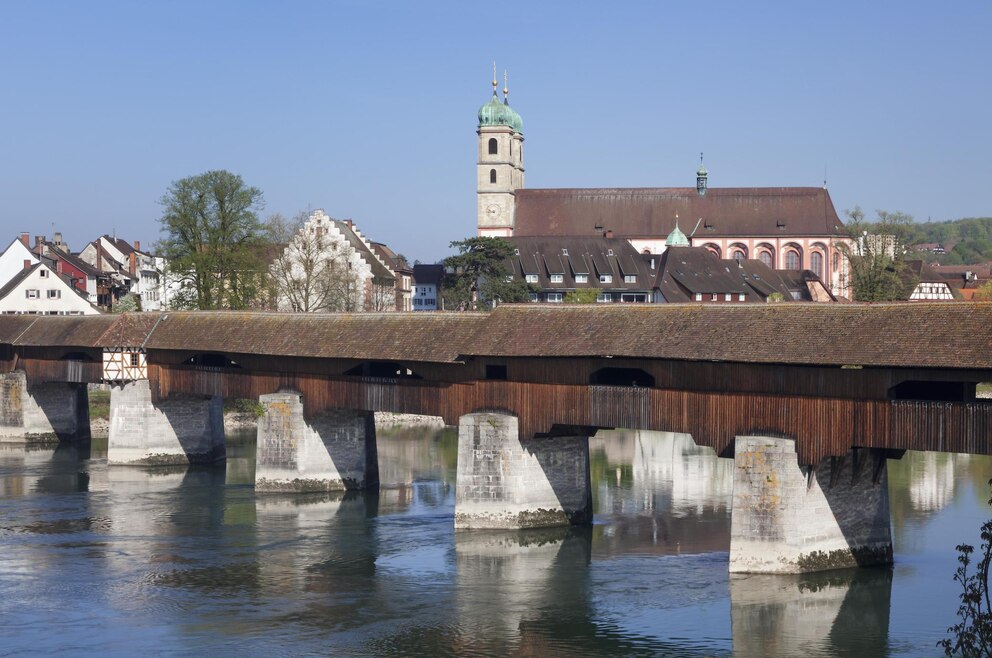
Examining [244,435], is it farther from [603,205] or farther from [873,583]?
[603,205]

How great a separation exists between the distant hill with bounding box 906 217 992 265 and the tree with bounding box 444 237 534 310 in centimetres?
8955

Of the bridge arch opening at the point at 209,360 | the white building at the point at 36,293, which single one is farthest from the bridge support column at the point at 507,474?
the white building at the point at 36,293

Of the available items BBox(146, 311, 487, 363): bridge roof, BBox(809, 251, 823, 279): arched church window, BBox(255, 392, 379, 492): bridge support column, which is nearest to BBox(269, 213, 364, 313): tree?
BBox(146, 311, 487, 363): bridge roof

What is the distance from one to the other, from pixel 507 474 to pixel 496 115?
65434 millimetres

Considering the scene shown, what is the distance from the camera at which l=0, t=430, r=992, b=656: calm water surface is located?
20812mm

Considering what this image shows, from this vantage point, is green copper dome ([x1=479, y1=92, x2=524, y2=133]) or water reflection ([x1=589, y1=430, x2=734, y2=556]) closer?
water reflection ([x1=589, y1=430, x2=734, y2=556])

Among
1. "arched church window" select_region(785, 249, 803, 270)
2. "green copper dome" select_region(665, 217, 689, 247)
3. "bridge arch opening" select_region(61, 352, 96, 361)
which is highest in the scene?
"green copper dome" select_region(665, 217, 689, 247)

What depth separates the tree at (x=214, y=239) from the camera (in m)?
53.0

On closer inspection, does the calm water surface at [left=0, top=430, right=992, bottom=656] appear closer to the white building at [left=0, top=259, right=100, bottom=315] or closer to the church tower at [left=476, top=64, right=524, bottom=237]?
the white building at [left=0, top=259, right=100, bottom=315]

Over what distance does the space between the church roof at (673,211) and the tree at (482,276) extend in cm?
2069

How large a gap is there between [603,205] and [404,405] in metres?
60.5

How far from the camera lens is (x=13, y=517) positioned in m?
31.3

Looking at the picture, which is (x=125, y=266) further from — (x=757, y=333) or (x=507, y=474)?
(x=757, y=333)

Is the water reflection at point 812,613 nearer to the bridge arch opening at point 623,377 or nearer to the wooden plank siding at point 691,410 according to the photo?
the wooden plank siding at point 691,410
